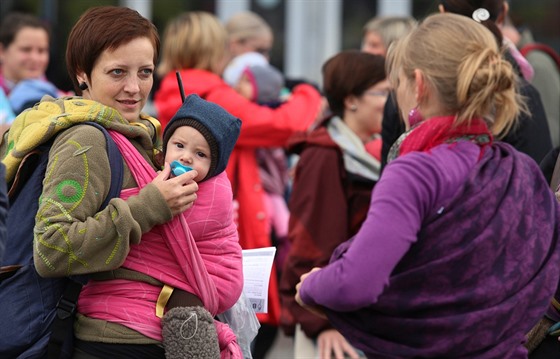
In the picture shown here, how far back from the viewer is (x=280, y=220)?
6598 mm

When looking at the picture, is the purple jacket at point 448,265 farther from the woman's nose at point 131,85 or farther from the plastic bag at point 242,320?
the woman's nose at point 131,85

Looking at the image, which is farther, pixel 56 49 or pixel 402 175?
pixel 56 49

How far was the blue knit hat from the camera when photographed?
3.44 metres

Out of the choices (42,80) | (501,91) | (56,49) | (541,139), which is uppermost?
(501,91)

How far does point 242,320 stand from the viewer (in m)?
3.72

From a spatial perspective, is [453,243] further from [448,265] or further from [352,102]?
[352,102]

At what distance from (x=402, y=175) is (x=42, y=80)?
4472 millimetres

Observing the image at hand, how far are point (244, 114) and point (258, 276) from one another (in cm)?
256

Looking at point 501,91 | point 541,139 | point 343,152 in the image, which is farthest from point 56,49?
point 501,91

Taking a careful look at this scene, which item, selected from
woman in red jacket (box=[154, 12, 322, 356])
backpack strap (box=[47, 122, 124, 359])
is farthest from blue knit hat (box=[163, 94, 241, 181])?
woman in red jacket (box=[154, 12, 322, 356])

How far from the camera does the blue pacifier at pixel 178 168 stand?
338cm

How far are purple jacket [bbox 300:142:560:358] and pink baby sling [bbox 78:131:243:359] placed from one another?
41 cm

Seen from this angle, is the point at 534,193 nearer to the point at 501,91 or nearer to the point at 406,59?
the point at 501,91

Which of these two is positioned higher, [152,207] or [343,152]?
[152,207]
